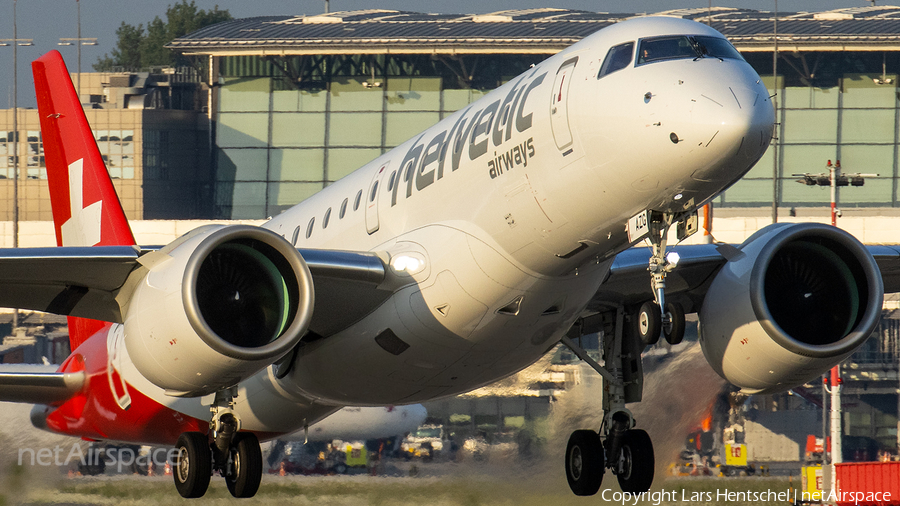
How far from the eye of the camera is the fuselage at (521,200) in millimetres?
13094

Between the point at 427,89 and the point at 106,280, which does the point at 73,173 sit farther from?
the point at 427,89

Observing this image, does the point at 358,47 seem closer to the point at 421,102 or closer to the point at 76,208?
the point at 421,102

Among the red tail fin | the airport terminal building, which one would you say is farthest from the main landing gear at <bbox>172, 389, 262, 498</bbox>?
the airport terminal building

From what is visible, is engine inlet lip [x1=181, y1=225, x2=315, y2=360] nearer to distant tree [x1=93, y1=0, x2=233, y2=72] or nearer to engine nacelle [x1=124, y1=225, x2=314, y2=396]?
engine nacelle [x1=124, y1=225, x2=314, y2=396]

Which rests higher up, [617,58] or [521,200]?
[617,58]

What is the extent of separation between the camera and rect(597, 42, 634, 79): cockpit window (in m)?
13.8

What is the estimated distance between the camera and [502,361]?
17.3 metres

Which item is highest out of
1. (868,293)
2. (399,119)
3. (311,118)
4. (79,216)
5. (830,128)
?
(311,118)

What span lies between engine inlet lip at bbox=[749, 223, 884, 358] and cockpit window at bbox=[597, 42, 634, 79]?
5878mm

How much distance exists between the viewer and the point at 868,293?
1856 centimetres

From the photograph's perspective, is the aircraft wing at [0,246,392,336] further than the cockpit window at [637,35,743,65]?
Yes

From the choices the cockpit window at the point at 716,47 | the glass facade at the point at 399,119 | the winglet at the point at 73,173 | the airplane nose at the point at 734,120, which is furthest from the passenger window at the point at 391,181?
the glass facade at the point at 399,119

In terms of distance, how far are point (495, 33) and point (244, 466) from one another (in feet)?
206

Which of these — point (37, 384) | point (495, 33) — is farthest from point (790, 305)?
point (495, 33)
